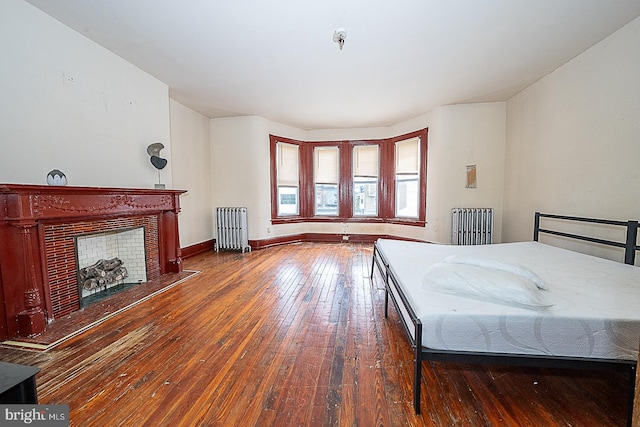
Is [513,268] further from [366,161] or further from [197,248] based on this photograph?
[197,248]

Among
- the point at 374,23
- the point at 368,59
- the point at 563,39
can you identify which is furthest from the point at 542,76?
the point at 374,23

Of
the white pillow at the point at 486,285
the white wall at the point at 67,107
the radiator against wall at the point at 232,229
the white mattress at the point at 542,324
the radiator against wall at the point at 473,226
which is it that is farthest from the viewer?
the radiator against wall at the point at 232,229

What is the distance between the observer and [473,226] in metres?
4.66

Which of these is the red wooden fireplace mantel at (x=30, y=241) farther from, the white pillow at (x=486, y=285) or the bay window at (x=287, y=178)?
the bay window at (x=287, y=178)

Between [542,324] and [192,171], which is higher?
[192,171]

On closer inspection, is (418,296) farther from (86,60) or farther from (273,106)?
(273,106)

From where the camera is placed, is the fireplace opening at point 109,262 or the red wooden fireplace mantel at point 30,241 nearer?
the red wooden fireplace mantel at point 30,241

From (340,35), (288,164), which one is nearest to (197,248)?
(288,164)

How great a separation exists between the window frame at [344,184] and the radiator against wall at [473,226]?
122 centimetres

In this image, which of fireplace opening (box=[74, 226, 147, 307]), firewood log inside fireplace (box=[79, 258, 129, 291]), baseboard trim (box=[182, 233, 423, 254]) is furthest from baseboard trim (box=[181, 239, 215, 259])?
firewood log inside fireplace (box=[79, 258, 129, 291])

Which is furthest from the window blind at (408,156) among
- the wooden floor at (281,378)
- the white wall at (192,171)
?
the white wall at (192,171)

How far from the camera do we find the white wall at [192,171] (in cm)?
471

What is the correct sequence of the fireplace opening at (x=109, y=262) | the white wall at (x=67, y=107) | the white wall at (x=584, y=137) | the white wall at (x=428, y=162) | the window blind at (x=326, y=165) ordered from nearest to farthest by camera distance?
the white wall at (x=67, y=107) → the white wall at (x=584, y=137) → the fireplace opening at (x=109, y=262) → the white wall at (x=428, y=162) → the window blind at (x=326, y=165)

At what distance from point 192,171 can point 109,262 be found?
2.38 meters
